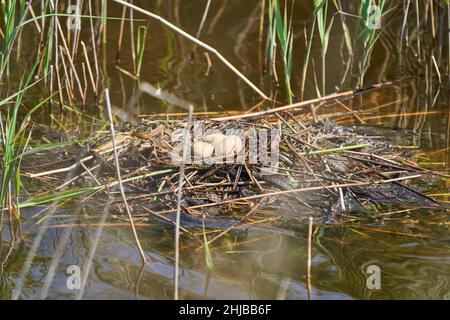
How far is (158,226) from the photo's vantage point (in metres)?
3.37

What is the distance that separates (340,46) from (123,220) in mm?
3267

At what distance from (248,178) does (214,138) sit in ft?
0.79

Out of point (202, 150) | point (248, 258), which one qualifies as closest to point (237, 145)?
point (202, 150)

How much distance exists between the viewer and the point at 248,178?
3.61 m

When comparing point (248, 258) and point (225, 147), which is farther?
point (225, 147)

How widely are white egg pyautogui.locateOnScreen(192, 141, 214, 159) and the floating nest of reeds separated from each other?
58mm

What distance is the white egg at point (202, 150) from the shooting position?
3.54 meters

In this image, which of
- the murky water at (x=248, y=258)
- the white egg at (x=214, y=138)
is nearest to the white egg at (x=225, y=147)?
the white egg at (x=214, y=138)

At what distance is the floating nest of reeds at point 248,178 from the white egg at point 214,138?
81 millimetres

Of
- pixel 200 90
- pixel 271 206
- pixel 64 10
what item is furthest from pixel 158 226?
pixel 64 10

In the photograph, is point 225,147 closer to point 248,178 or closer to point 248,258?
point 248,178

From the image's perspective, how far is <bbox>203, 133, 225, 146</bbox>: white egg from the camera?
141 inches

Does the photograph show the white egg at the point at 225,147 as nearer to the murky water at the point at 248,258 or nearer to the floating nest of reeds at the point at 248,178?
the floating nest of reeds at the point at 248,178
